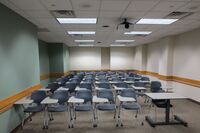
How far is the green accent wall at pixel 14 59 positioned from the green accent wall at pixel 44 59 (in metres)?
4.33

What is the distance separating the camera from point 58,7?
12.0 ft

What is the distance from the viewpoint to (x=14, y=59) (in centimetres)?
387

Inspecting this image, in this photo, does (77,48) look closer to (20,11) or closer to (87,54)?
(87,54)

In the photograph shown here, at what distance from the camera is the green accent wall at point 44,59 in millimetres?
9188

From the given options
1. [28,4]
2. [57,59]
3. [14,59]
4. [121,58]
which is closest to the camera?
[28,4]

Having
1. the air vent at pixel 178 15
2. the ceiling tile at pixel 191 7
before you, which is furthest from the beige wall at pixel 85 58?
the ceiling tile at pixel 191 7

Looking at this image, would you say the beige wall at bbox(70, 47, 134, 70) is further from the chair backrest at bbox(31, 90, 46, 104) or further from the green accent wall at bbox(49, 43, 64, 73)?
the chair backrest at bbox(31, 90, 46, 104)

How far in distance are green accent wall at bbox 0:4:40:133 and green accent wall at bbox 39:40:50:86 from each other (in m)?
4.33

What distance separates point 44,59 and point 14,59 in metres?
6.18

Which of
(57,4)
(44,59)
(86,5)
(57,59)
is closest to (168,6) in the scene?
(86,5)

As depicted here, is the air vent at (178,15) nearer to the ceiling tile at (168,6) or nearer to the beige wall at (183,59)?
the ceiling tile at (168,6)

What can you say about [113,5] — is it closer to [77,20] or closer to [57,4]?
[57,4]

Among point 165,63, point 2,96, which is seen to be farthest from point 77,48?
point 2,96

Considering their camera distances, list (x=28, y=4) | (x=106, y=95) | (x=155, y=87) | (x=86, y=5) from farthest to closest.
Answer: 1. (x=155, y=87)
2. (x=106, y=95)
3. (x=86, y=5)
4. (x=28, y=4)
